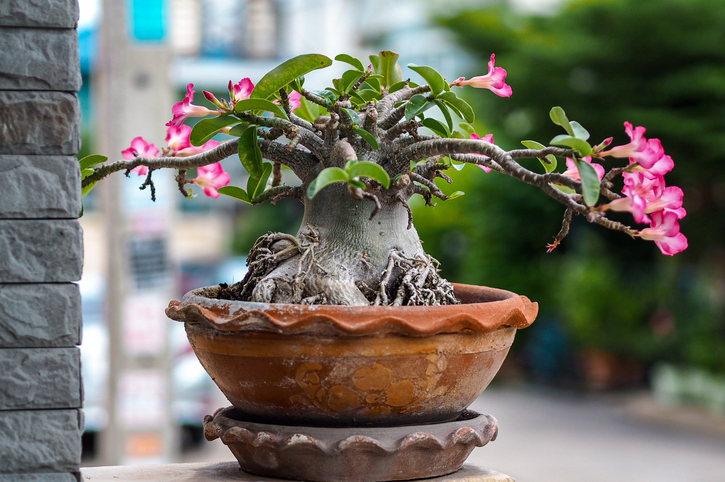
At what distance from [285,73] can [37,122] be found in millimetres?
274

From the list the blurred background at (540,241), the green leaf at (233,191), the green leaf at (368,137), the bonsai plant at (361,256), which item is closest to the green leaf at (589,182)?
the bonsai plant at (361,256)

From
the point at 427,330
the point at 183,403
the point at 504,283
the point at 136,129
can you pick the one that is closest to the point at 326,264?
the point at 427,330

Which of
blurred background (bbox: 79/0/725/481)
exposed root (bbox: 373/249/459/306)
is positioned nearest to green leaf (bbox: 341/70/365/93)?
exposed root (bbox: 373/249/459/306)

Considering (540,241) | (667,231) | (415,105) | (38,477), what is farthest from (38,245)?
(540,241)

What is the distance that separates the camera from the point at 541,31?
593 centimetres

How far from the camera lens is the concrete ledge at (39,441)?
2.52ft

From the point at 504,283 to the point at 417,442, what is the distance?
5.34 m

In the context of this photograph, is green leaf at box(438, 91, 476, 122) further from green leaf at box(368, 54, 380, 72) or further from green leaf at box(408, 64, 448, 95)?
green leaf at box(368, 54, 380, 72)

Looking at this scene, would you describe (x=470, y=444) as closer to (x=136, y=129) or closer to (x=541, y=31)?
(x=136, y=129)

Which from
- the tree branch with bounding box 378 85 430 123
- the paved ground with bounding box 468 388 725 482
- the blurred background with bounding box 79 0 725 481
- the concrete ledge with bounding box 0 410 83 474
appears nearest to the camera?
the concrete ledge with bounding box 0 410 83 474

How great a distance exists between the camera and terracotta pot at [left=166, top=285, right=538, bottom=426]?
2.68 feet

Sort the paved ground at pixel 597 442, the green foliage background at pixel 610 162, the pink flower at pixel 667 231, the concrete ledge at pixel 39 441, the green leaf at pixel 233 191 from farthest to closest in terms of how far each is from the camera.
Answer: the green foliage background at pixel 610 162, the paved ground at pixel 597 442, the green leaf at pixel 233 191, the pink flower at pixel 667 231, the concrete ledge at pixel 39 441

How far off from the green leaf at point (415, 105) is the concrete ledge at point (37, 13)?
370 millimetres

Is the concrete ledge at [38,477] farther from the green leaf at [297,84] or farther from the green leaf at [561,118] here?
the green leaf at [561,118]
